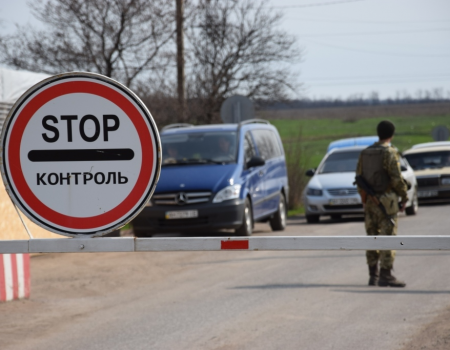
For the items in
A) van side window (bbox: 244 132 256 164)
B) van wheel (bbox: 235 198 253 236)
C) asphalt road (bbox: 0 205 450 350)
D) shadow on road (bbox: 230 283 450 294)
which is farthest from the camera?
van side window (bbox: 244 132 256 164)

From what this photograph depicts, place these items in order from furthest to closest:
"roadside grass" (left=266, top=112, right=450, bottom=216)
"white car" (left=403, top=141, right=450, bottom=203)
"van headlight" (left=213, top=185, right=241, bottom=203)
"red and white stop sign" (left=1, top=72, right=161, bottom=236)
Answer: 1. "roadside grass" (left=266, top=112, right=450, bottom=216)
2. "white car" (left=403, top=141, right=450, bottom=203)
3. "van headlight" (left=213, top=185, right=241, bottom=203)
4. "red and white stop sign" (left=1, top=72, right=161, bottom=236)

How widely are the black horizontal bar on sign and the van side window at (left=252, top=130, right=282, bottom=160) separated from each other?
38.0 feet

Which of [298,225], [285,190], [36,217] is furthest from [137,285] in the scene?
[298,225]

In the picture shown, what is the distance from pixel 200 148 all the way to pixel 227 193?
149 centimetres

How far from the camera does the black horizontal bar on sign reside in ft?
10.6

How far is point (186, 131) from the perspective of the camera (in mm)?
14492

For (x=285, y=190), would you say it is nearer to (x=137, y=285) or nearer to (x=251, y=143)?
(x=251, y=143)

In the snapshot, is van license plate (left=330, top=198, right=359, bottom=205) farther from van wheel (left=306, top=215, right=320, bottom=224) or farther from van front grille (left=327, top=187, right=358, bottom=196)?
van wheel (left=306, top=215, right=320, bottom=224)

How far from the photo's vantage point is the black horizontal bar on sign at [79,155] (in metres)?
3.22

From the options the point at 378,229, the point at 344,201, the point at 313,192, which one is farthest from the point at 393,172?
the point at 313,192

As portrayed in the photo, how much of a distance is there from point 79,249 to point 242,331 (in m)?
3.29

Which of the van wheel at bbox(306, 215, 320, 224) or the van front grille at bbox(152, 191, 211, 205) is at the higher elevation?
the van front grille at bbox(152, 191, 211, 205)

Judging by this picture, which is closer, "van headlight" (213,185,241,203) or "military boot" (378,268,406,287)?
"military boot" (378,268,406,287)

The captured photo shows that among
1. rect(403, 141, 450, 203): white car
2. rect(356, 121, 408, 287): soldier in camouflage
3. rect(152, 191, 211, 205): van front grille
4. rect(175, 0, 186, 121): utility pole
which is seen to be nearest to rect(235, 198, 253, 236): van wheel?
rect(152, 191, 211, 205): van front grille
